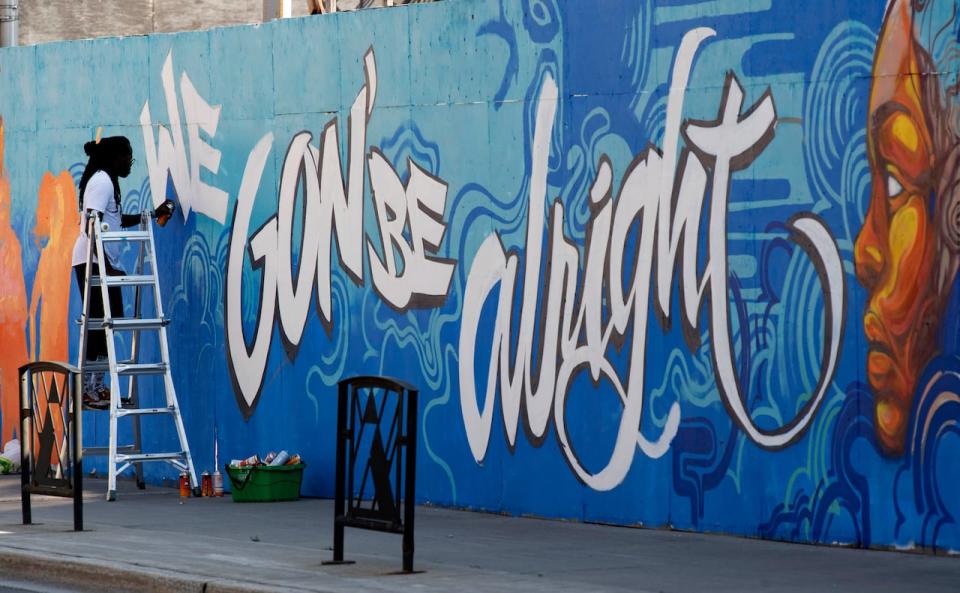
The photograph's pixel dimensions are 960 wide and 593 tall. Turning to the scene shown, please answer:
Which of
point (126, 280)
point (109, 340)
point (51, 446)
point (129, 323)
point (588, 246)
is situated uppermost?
point (588, 246)

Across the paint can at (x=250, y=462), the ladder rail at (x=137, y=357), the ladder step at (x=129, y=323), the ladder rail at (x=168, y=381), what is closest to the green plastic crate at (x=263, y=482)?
the paint can at (x=250, y=462)

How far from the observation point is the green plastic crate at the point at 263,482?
1381 cm

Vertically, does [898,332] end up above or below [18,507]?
above

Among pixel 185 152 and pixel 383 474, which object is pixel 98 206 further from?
pixel 383 474

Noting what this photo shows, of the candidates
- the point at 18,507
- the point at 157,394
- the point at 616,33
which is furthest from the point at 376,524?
the point at 157,394

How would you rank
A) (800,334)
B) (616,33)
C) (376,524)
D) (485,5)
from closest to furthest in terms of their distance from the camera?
(376,524) → (800,334) → (616,33) → (485,5)

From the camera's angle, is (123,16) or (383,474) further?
(123,16)

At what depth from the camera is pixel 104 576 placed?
10.2m

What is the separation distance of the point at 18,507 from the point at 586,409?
14.9 feet

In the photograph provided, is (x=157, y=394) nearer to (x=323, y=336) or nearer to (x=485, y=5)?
(x=323, y=336)

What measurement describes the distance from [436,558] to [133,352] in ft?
17.0

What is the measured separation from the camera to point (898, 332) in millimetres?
10453

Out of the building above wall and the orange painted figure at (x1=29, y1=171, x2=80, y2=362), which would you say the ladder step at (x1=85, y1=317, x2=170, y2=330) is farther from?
the building above wall

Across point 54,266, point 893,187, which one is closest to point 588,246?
point 893,187
